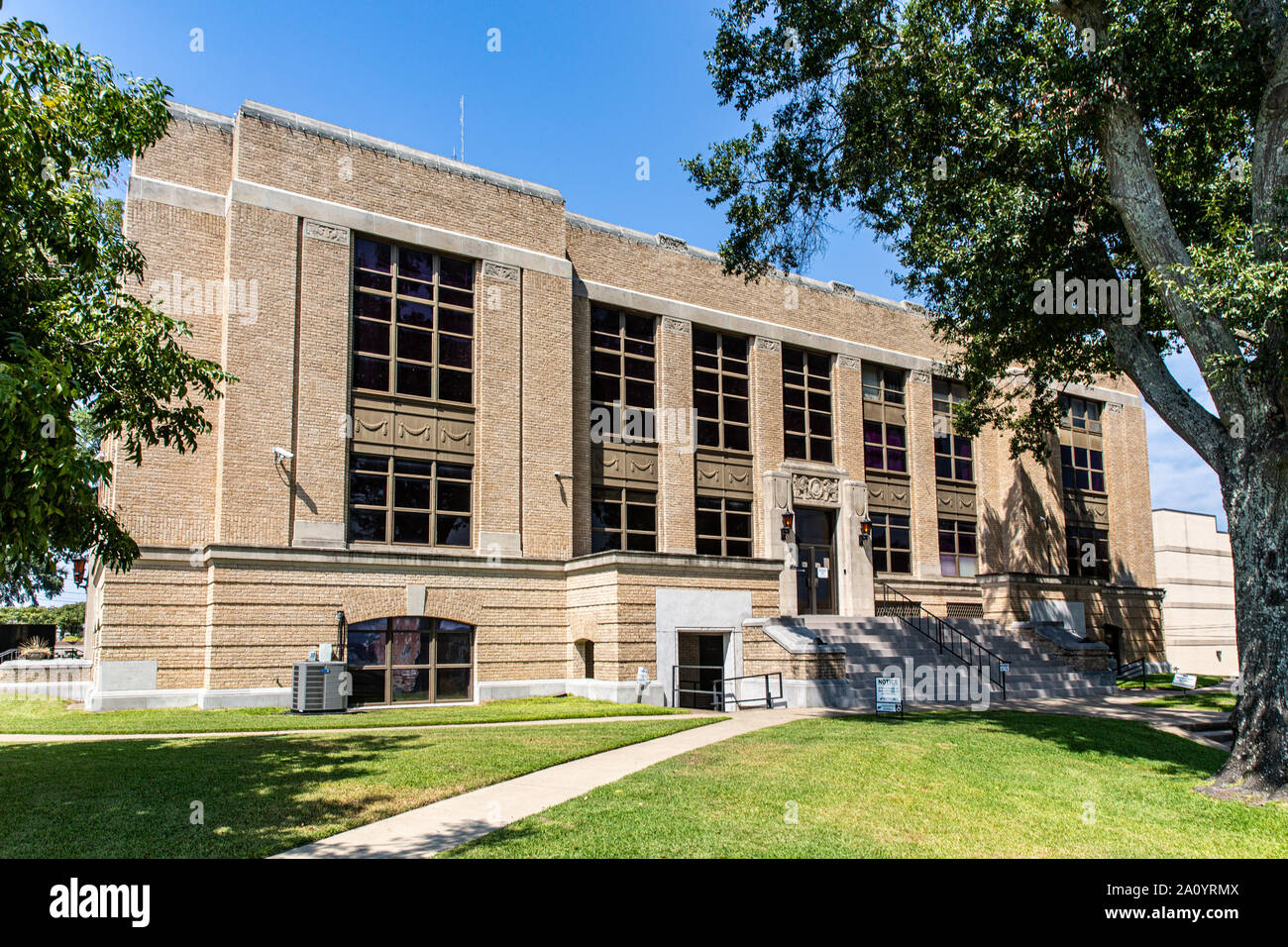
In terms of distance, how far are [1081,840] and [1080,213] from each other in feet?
34.3

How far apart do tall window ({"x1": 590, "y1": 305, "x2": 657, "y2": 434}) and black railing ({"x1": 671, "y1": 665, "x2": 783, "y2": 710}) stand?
772 centimetres

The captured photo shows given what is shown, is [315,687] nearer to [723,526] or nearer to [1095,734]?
[723,526]

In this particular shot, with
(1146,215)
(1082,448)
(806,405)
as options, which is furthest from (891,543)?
(1146,215)

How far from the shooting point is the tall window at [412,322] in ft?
75.9

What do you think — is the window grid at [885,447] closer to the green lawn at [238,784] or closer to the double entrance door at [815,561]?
the double entrance door at [815,561]

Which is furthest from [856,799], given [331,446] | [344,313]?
[344,313]

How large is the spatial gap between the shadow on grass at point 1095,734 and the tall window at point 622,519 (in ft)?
33.3

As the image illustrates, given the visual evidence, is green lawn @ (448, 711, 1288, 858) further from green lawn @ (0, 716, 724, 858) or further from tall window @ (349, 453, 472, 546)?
tall window @ (349, 453, 472, 546)

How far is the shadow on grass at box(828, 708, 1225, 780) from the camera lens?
13281 mm

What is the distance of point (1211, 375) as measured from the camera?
11.6 meters

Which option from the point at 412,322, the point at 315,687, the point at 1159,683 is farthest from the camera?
the point at 1159,683

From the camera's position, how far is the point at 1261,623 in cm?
1139

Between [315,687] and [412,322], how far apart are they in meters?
9.62
